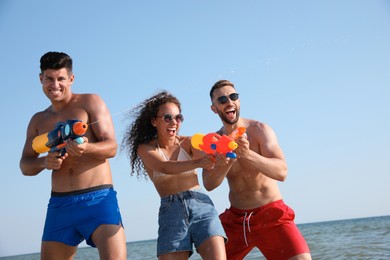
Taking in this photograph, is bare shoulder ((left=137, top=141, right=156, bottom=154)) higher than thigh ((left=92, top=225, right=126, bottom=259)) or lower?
higher

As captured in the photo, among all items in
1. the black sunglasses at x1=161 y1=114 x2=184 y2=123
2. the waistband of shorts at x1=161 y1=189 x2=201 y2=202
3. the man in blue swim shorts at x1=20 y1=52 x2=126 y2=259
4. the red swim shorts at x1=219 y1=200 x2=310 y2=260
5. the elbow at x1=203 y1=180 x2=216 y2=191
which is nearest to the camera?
the man in blue swim shorts at x1=20 y1=52 x2=126 y2=259

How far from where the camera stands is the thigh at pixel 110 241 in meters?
4.22

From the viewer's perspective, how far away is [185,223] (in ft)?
15.6

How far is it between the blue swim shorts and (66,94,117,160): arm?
0.37m

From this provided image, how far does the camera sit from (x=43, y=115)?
506 cm

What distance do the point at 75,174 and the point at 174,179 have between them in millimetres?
974

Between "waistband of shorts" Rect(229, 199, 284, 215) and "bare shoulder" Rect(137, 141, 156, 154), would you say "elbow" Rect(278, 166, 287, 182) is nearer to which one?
"waistband of shorts" Rect(229, 199, 284, 215)

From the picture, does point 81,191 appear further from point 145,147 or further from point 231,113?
point 231,113

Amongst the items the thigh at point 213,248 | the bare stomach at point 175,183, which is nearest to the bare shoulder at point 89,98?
the bare stomach at point 175,183

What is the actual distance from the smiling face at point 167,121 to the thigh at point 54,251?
58.6 inches

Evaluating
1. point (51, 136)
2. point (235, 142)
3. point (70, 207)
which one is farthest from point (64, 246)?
point (235, 142)

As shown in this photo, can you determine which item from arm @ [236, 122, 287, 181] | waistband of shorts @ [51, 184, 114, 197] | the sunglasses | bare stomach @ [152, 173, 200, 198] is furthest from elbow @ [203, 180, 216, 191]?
waistband of shorts @ [51, 184, 114, 197]

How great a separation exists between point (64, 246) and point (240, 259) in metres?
2.09

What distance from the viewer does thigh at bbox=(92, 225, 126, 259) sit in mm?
4219
